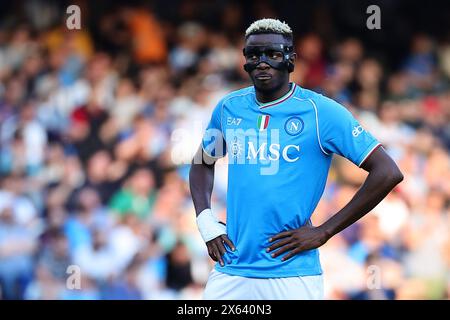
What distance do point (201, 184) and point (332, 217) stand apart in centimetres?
92

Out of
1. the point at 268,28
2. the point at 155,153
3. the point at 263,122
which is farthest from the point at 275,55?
the point at 155,153

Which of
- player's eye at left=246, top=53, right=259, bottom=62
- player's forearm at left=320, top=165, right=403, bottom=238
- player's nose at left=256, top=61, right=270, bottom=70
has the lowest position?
player's forearm at left=320, top=165, right=403, bottom=238

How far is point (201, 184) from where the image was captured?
5.61 meters

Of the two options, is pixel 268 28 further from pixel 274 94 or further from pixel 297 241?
pixel 297 241

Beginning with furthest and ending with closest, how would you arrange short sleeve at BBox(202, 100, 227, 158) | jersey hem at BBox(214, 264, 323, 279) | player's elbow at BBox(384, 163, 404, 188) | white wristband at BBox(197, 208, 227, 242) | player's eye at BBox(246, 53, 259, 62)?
short sleeve at BBox(202, 100, 227, 158), white wristband at BBox(197, 208, 227, 242), player's eye at BBox(246, 53, 259, 62), jersey hem at BBox(214, 264, 323, 279), player's elbow at BBox(384, 163, 404, 188)

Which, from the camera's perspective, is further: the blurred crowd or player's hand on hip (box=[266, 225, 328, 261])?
Answer: the blurred crowd

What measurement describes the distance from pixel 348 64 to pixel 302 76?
66 cm

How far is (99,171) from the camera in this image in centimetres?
1052

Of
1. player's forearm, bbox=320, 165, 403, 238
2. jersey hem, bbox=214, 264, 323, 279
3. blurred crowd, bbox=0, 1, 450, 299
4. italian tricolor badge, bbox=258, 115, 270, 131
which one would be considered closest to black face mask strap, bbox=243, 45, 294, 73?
italian tricolor badge, bbox=258, 115, 270, 131

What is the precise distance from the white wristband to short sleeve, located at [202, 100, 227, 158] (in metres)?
0.38

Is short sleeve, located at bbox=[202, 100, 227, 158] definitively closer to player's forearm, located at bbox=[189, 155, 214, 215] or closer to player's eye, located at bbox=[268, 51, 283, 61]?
player's forearm, located at bbox=[189, 155, 214, 215]

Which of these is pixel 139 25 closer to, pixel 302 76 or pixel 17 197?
pixel 302 76

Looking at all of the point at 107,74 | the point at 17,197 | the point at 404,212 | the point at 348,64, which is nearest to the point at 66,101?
the point at 107,74

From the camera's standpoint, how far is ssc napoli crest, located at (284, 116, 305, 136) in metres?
5.11
